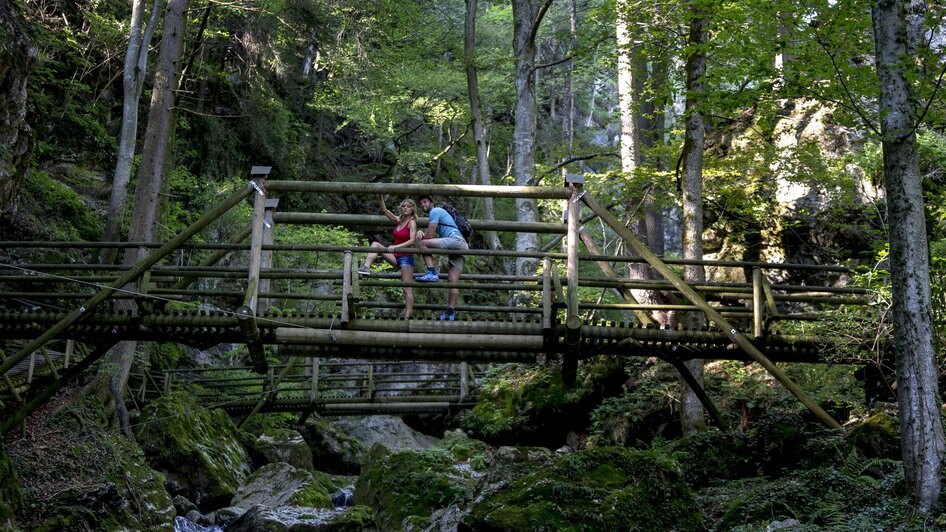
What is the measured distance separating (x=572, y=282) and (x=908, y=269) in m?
3.19

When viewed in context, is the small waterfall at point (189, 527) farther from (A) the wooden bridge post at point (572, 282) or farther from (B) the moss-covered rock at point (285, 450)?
(A) the wooden bridge post at point (572, 282)

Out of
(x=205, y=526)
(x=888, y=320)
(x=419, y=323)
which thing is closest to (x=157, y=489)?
(x=205, y=526)

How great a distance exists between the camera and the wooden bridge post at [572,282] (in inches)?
333

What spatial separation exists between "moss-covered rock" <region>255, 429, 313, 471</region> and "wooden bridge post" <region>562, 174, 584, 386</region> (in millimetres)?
9118

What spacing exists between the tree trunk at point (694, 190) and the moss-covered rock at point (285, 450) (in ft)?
26.5

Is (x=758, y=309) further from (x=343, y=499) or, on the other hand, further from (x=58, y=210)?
(x=58, y=210)

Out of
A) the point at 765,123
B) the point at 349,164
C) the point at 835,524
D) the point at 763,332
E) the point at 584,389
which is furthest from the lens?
the point at 349,164

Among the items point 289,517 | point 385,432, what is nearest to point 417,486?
point 289,517

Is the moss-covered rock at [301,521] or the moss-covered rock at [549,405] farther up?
the moss-covered rock at [549,405]

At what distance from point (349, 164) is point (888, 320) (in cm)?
2524

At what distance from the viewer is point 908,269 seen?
7215mm

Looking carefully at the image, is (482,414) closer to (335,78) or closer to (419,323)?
(419,323)

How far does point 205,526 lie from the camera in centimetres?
1134

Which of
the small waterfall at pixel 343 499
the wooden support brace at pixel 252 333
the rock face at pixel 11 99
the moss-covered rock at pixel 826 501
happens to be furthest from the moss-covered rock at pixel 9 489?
the moss-covered rock at pixel 826 501
